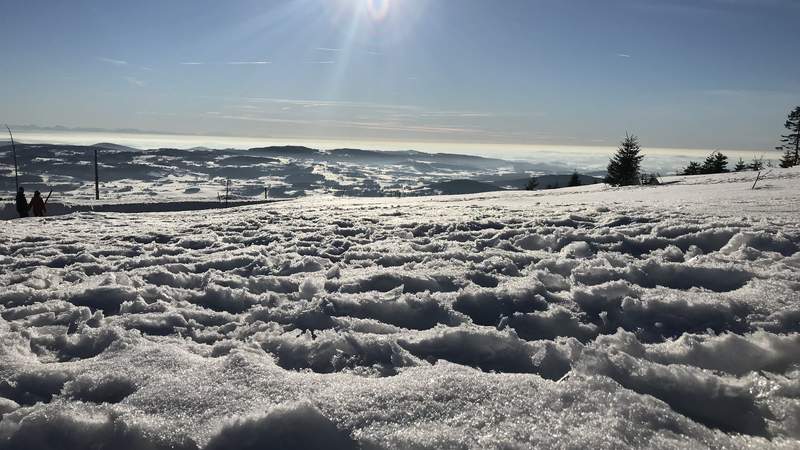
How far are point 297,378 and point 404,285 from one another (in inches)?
82.1

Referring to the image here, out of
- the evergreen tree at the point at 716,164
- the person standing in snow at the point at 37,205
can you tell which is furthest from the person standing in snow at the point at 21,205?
the evergreen tree at the point at 716,164

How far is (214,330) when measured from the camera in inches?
144

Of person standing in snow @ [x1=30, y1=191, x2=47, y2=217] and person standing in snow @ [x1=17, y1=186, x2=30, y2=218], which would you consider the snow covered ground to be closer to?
person standing in snow @ [x1=30, y1=191, x2=47, y2=217]

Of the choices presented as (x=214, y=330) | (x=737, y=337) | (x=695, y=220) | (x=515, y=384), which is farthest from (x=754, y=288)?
(x=214, y=330)

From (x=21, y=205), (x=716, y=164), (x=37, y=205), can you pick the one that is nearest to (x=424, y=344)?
(x=37, y=205)

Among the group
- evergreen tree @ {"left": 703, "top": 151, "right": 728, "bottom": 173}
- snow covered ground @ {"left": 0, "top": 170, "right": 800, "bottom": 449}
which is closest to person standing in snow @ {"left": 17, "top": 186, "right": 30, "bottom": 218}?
snow covered ground @ {"left": 0, "top": 170, "right": 800, "bottom": 449}

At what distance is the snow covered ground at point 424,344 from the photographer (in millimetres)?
2205

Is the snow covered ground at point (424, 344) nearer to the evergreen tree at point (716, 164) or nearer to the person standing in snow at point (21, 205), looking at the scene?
the person standing in snow at point (21, 205)

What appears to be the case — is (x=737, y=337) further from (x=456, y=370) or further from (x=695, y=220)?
(x=695, y=220)

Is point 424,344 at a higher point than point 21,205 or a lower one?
higher

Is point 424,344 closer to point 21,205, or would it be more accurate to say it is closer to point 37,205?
point 37,205

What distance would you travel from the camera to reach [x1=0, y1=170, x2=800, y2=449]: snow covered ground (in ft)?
7.23

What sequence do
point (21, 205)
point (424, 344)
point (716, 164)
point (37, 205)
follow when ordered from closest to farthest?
1. point (424, 344)
2. point (37, 205)
3. point (21, 205)
4. point (716, 164)

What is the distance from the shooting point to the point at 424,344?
10.7ft
